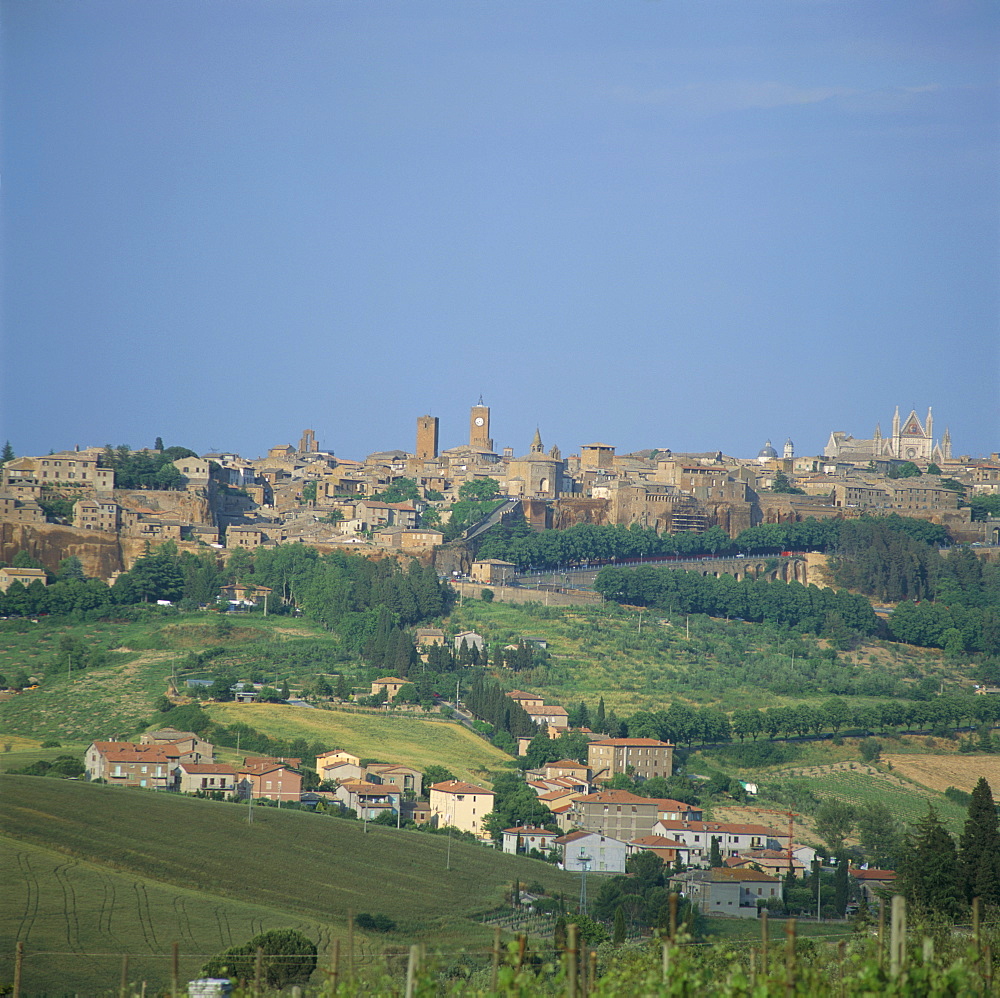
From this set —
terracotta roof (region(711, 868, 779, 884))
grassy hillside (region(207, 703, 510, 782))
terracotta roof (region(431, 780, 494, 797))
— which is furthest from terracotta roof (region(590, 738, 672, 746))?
terracotta roof (region(711, 868, 779, 884))

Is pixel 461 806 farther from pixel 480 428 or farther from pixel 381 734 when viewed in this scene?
pixel 480 428

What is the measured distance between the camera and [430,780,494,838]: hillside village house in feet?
110

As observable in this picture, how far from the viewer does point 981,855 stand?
24.5m

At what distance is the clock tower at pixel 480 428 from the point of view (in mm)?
91863

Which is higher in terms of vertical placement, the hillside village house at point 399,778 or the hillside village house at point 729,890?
the hillside village house at point 399,778

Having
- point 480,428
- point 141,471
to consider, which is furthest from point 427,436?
point 141,471

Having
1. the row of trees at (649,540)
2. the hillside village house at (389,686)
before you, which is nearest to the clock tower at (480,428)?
the row of trees at (649,540)

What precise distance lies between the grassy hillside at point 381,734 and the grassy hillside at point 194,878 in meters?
6.12

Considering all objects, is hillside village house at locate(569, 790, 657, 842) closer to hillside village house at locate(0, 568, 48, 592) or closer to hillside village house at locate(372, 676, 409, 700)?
hillside village house at locate(372, 676, 409, 700)

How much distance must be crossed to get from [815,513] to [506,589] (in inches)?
717

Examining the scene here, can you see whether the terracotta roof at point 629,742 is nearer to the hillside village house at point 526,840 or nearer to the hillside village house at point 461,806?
the hillside village house at point 461,806

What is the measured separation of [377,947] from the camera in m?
21.2

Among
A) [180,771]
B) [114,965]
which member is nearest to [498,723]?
[180,771]

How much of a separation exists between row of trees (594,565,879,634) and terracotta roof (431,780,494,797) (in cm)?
2200
